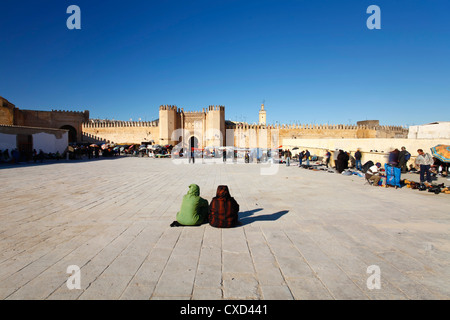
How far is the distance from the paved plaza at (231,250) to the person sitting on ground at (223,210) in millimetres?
121

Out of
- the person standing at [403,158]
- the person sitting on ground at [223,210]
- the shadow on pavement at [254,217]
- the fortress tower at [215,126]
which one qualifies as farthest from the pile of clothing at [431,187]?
the fortress tower at [215,126]

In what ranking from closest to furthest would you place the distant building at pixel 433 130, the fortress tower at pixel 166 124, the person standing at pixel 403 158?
the person standing at pixel 403 158 → the distant building at pixel 433 130 → the fortress tower at pixel 166 124

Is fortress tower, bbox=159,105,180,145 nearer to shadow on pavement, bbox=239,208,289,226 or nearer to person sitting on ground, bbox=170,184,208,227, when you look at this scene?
shadow on pavement, bbox=239,208,289,226

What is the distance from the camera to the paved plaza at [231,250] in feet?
6.98

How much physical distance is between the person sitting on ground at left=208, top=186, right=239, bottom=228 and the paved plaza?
0.12 m

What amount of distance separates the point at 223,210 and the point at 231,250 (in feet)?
2.71

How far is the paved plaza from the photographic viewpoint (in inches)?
83.8

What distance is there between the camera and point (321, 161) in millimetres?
16188

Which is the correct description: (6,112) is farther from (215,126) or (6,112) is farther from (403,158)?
(403,158)

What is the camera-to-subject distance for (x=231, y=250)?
2928 millimetres

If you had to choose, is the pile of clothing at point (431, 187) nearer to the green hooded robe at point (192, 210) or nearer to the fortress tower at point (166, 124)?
the green hooded robe at point (192, 210)
